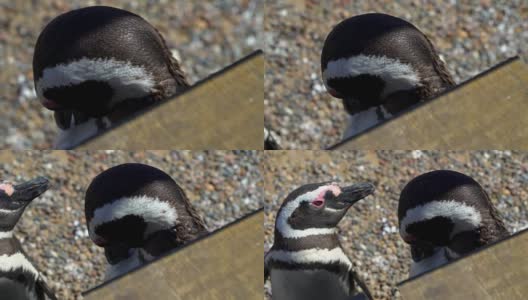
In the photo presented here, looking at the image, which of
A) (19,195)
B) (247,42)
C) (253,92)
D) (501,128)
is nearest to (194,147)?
(253,92)

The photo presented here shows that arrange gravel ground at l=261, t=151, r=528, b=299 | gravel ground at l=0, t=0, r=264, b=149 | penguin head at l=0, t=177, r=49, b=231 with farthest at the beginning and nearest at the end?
gravel ground at l=0, t=0, r=264, b=149 < gravel ground at l=261, t=151, r=528, b=299 < penguin head at l=0, t=177, r=49, b=231

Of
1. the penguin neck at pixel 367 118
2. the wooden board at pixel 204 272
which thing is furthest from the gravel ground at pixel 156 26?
the wooden board at pixel 204 272

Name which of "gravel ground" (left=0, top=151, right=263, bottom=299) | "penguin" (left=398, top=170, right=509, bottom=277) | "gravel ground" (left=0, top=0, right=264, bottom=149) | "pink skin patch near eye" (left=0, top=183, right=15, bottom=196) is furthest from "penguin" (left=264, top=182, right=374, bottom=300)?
"gravel ground" (left=0, top=0, right=264, bottom=149)

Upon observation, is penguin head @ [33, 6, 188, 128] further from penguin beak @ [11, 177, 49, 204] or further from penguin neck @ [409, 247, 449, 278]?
penguin neck @ [409, 247, 449, 278]

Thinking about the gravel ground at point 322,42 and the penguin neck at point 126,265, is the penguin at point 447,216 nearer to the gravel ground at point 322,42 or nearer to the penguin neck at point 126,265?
the penguin neck at point 126,265

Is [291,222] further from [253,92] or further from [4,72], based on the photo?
[4,72]

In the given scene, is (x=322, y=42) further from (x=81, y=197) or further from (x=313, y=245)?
(x=313, y=245)
